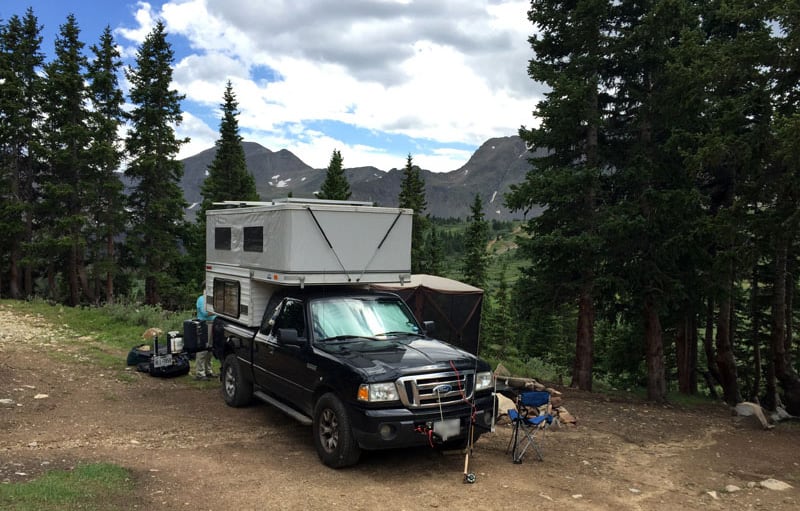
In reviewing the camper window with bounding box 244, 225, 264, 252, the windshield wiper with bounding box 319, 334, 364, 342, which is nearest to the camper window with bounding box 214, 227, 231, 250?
the camper window with bounding box 244, 225, 264, 252

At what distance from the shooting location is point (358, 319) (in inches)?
303

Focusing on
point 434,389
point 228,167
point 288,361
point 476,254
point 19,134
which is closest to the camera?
point 434,389

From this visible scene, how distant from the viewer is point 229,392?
9.54 m

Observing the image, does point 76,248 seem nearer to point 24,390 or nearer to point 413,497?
point 24,390

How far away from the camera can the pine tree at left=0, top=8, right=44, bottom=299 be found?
2848cm

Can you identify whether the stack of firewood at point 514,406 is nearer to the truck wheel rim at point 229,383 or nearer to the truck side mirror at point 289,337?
the truck side mirror at point 289,337

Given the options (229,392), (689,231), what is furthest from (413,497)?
(689,231)

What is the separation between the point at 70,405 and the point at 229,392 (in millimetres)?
2501

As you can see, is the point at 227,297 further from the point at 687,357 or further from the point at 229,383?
the point at 687,357

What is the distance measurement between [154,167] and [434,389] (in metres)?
29.6

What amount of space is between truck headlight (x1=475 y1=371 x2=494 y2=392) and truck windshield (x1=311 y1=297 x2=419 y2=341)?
4.54ft

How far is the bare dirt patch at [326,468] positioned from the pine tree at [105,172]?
2228cm

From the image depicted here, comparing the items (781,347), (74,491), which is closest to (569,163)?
(781,347)

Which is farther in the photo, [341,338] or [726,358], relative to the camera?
[726,358]
